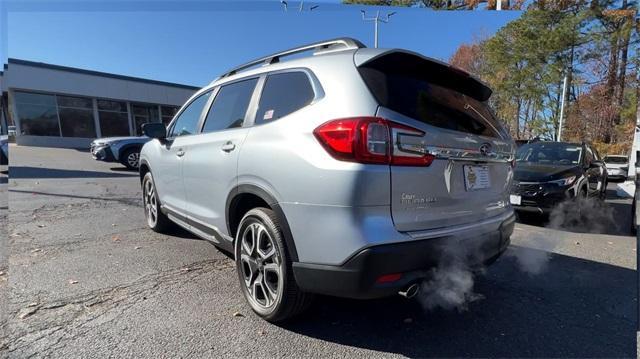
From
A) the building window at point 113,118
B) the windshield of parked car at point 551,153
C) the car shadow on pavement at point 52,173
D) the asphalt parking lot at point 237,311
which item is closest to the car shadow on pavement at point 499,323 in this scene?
the asphalt parking lot at point 237,311

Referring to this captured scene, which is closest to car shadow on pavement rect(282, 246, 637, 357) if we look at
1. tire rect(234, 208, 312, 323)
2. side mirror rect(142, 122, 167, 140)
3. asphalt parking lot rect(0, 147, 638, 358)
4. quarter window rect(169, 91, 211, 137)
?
asphalt parking lot rect(0, 147, 638, 358)

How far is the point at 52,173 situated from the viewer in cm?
1133

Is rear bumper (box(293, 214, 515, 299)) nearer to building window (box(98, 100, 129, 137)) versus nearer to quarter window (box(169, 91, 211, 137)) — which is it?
quarter window (box(169, 91, 211, 137))

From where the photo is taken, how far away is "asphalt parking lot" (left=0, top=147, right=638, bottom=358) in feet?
8.14

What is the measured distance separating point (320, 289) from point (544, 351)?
1.52 metres

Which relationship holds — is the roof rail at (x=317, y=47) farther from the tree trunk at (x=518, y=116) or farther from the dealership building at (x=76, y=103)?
the tree trunk at (x=518, y=116)

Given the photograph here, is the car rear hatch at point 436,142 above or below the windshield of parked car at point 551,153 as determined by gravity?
above

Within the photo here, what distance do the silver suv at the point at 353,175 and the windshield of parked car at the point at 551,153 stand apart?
527 centimetres

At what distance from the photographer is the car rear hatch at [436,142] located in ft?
7.27

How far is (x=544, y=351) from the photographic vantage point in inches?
97.6

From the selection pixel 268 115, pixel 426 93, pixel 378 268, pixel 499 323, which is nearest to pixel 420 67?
pixel 426 93

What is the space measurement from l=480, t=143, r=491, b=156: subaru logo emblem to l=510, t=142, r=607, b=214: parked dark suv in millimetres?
3717

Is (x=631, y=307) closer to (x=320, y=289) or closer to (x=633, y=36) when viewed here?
(x=320, y=289)

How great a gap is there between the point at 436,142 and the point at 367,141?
0.47 meters
